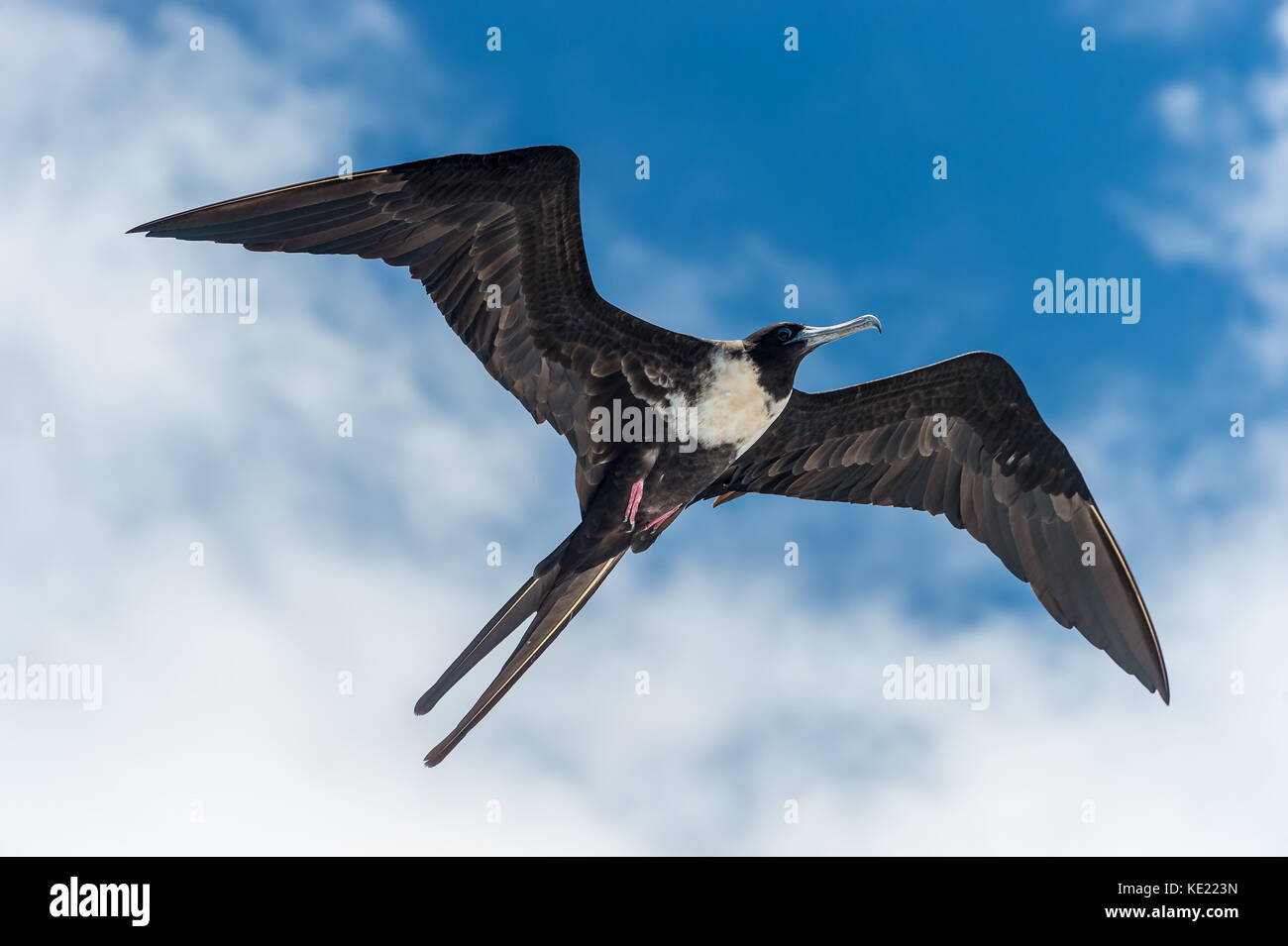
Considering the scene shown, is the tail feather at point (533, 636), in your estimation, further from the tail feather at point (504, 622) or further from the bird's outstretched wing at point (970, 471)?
the bird's outstretched wing at point (970, 471)

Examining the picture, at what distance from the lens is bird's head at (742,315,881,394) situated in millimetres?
5750

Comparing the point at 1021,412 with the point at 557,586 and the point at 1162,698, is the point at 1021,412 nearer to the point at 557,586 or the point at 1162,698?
the point at 1162,698

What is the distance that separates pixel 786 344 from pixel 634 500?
3.46ft

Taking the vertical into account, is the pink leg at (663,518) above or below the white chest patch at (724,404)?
below


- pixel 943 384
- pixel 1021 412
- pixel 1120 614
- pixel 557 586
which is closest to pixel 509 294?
pixel 557 586

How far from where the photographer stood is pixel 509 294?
560 cm

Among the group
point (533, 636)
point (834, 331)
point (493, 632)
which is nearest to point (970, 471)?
point (834, 331)

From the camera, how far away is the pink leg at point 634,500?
5.77 meters

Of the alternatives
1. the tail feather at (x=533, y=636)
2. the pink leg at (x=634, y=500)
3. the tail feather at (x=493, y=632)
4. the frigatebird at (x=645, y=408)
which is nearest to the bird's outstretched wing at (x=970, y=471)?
the frigatebird at (x=645, y=408)

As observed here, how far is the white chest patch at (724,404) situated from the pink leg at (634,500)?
1.14 ft

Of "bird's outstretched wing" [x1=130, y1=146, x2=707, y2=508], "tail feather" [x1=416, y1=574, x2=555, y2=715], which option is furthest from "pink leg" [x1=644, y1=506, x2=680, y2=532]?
"tail feather" [x1=416, y1=574, x2=555, y2=715]

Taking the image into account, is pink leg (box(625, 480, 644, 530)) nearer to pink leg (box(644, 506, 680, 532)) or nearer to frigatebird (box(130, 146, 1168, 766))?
frigatebird (box(130, 146, 1168, 766))

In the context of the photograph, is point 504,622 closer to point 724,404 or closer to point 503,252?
point 724,404

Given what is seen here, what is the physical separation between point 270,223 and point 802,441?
114 inches
